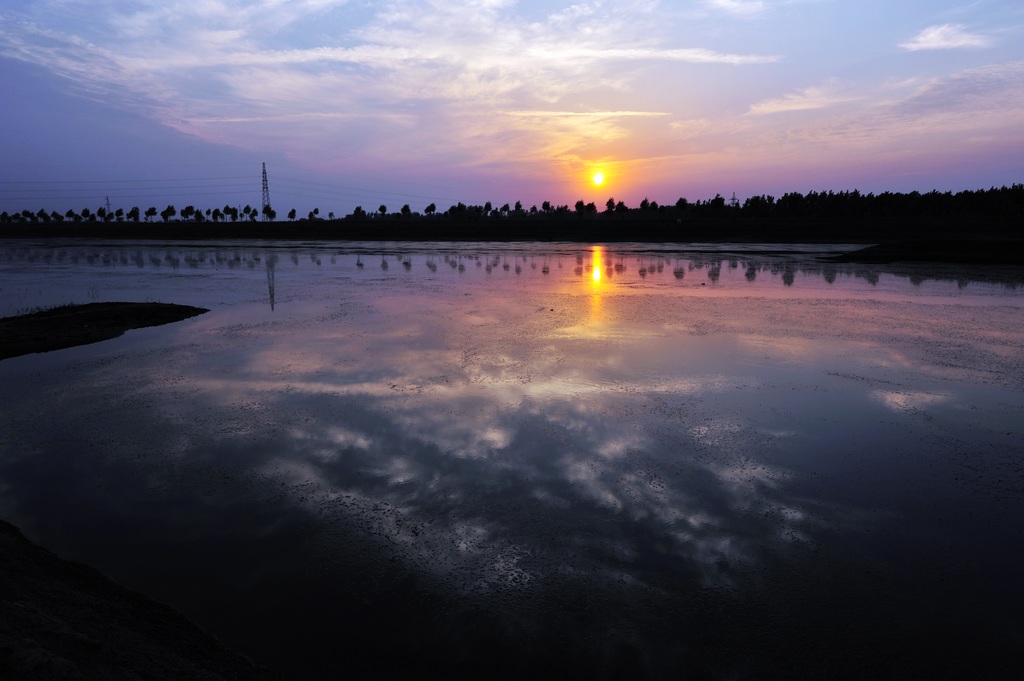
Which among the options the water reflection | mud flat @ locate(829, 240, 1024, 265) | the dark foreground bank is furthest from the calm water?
mud flat @ locate(829, 240, 1024, 265)

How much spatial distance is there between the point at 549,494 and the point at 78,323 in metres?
16.5

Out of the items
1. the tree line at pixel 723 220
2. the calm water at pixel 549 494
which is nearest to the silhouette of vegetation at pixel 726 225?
the tree line at pixel 723 220

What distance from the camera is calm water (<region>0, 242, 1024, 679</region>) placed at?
488cm

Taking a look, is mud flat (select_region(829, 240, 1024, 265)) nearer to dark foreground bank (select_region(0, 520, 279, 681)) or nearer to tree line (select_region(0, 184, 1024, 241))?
tree line (select_region(0, 184, 1024, 241))

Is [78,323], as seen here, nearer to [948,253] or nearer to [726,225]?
[948,253]

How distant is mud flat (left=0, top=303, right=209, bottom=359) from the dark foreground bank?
11.9m

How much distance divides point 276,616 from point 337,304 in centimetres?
1821

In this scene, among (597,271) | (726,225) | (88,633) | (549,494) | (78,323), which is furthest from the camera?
(726,225)

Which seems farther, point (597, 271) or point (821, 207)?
point (821, 207)

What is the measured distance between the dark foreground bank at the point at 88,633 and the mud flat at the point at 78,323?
1186 centimetres

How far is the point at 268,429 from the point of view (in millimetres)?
9219

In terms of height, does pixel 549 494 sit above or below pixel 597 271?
→ below

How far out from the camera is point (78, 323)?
17.1 m

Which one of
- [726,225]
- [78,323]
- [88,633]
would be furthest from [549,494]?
[726,225]
